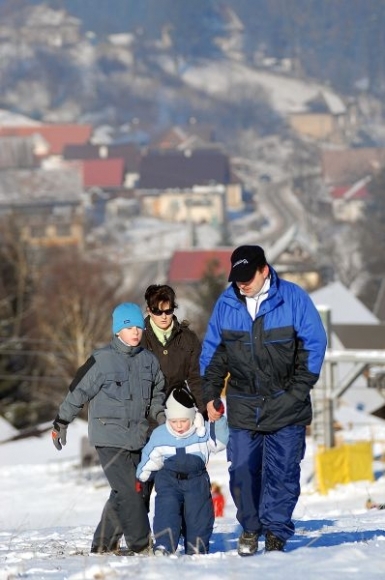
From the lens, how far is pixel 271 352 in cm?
734

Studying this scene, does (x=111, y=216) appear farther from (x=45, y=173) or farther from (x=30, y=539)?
(x=30, y=539)

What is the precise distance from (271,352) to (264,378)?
14cm

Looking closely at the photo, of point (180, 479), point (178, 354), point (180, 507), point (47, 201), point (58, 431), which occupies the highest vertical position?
point (47, 201)

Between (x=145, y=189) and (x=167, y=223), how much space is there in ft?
39.8

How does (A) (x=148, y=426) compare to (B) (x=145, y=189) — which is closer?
(A) (x=148, y=426)

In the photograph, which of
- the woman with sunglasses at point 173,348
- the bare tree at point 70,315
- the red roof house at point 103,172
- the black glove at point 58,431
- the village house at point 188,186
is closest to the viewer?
the black glove at point 58,431

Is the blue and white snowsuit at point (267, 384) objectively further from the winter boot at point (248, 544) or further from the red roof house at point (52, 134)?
the red roof house at point (52, 134)

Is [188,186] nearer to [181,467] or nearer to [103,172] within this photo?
[103,172]

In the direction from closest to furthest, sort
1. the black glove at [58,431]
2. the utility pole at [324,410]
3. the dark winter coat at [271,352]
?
the dark winter coat at [271,352]
the black glove at [58,431]
the utility pole at [324,410]

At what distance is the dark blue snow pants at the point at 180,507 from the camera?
24.3 ft

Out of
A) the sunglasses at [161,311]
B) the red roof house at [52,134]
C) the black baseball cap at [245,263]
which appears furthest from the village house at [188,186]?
the black baseball cap at [245,263]

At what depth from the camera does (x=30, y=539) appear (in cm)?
924

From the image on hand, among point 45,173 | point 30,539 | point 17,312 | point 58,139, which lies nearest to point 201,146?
point 58,139

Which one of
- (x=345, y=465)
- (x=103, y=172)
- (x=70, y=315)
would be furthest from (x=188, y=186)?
(x=345, y=465)
